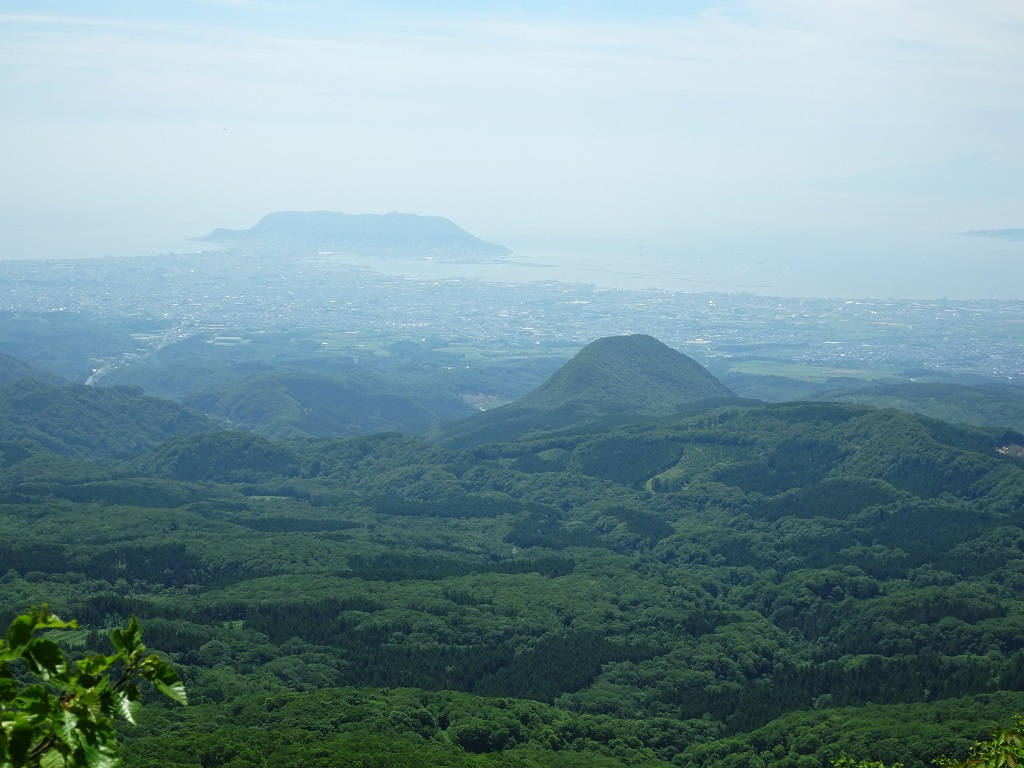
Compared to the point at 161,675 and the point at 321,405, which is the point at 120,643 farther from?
the point at 321,405

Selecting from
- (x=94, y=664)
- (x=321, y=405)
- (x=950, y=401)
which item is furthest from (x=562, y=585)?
(x=321, y=405)

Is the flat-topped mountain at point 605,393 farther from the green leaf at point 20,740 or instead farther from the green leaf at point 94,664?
the green leaf at point 20,740

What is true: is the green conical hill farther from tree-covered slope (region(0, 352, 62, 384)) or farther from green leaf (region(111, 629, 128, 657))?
green leaf (region(111, 629, 128, 657))

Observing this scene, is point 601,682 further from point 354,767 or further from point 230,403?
point 230,403

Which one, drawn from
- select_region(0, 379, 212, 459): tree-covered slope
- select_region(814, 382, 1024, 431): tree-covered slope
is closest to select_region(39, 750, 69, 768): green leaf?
select_region(0, 379, 212, 459): tree-covered slope

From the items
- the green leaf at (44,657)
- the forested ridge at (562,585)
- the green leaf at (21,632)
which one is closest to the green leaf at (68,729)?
the green leaf at (44,657)
